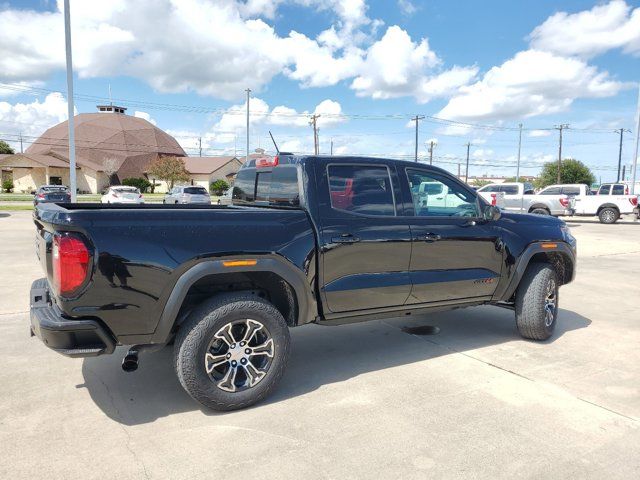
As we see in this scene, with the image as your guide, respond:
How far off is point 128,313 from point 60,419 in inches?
36.6

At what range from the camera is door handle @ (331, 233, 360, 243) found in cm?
383

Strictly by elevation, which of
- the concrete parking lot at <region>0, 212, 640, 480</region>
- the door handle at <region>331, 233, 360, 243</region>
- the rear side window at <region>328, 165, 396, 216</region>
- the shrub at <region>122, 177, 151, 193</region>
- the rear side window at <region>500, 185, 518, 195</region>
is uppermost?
the shrub at <region>122, 177, 151, 193</region>

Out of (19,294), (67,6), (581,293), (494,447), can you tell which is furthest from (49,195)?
(494,447)

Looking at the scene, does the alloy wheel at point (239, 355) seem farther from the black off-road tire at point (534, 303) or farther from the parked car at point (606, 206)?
the parked car at point (606, 206)

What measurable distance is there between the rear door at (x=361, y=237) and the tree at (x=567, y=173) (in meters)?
75.0

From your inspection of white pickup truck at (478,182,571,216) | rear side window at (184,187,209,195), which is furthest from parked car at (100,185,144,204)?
white pickup truck at (478,182,571,216)

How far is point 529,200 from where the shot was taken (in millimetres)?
22109

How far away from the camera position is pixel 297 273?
11.9ft

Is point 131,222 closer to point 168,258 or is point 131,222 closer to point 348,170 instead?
point 168,258

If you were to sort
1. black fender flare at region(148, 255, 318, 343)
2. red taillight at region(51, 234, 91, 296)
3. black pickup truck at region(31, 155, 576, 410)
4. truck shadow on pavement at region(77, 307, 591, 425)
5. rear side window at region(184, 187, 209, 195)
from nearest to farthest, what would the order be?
red taillight at region(51, 234, 91, 296), black pickup truck at region(31, 155, 576, 410), black fender flare at region(148, 255, 318, 343), truck shadow on pavement at region(77, 307, 591, 425), rear side window at region(184, 187, 209, 195)

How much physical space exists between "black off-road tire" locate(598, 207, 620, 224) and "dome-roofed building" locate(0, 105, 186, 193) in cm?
6188

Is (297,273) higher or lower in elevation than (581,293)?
higher

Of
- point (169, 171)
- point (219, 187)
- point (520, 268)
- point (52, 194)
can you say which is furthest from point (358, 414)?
point (169, 171)

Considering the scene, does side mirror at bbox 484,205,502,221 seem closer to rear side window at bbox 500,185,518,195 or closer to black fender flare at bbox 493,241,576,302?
black fender flare at bbox 493,241,576,302
